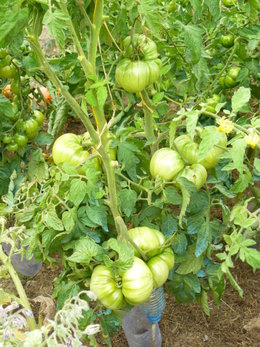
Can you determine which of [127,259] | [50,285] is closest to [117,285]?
[127,259]

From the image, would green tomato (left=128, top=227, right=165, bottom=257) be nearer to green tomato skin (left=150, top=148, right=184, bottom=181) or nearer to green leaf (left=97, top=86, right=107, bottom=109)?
green tomato skin (left=150, top=148, right=184, bottom=181)

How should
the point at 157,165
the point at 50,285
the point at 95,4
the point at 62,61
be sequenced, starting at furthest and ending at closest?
the point at 50,285
the point at 62,61
the point at 157,165
the point at 95,4

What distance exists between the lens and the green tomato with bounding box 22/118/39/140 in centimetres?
154

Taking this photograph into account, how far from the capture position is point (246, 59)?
1.45 meters

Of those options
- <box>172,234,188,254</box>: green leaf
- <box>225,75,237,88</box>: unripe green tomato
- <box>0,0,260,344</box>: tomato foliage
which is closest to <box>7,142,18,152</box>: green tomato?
<box>0,0,260,344</box>: tomato foliage

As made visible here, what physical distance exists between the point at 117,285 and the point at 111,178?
25 cm

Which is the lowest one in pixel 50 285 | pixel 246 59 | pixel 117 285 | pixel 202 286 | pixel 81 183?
pixel 50 285

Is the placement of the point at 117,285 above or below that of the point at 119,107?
below

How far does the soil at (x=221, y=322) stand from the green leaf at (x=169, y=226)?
0.83m

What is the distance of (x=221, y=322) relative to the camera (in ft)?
6.24

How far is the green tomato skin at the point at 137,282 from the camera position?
0.99 m

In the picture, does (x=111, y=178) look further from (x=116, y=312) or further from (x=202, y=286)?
(x=202, y=286)

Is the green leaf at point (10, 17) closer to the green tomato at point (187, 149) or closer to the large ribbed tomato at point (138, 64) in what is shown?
the large ribbed tomato at point (138, 64)

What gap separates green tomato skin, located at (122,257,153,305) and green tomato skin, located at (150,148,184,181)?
0.73 feet
